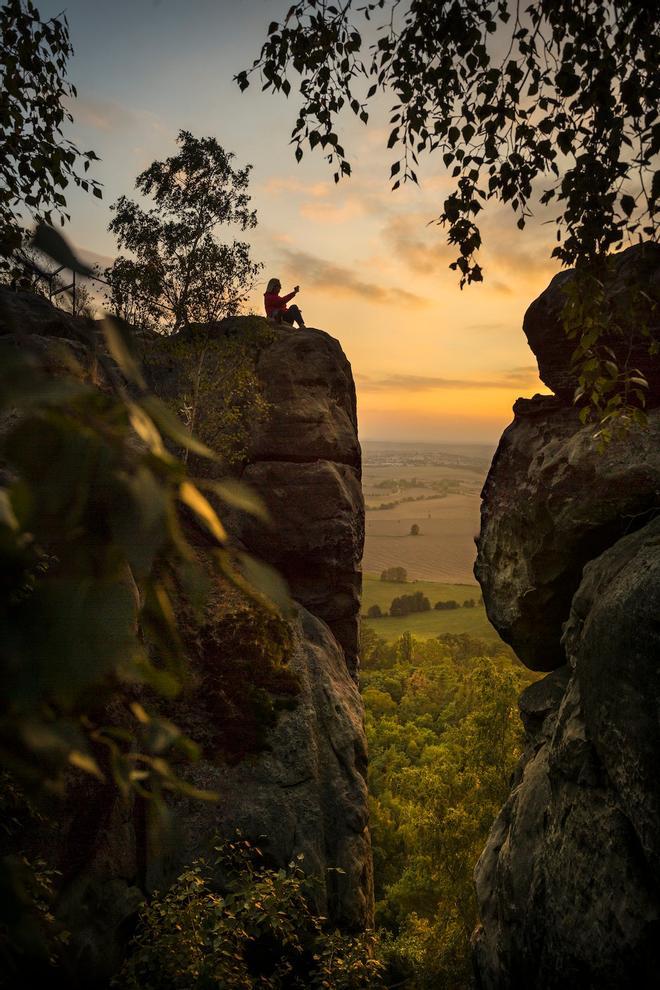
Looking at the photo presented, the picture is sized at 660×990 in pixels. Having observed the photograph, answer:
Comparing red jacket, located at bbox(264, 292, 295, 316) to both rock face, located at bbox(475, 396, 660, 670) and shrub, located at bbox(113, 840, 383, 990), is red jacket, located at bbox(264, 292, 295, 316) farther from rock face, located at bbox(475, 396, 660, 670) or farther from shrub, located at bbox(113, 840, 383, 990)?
shrub, located at bbox(113, 840, 383, 990)

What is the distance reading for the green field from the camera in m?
87.1

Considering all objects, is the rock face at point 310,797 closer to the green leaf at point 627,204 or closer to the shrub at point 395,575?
the green leaf at point 627,204

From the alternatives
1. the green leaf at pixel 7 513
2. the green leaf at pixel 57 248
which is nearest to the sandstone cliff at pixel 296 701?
the green leaf at pixel 57 248

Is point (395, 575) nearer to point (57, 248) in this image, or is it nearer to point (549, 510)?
point (549, 510)

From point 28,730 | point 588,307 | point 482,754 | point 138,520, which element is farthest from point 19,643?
point 482,754

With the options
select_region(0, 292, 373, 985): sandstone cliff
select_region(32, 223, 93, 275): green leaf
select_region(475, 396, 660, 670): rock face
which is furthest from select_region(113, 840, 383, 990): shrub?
select_region(475, 396, 660, 670): rock face

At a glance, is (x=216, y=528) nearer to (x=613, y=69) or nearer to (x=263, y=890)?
(x=613, y=69)

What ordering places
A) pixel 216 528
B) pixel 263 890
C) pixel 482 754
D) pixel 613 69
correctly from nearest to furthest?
pixel 216 528, pixel 613 69, pixel 263 890, pixel 482 754

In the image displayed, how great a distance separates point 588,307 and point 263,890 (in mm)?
7470

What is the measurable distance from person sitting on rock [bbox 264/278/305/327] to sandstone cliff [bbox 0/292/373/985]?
1.18 m

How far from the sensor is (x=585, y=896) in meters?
7.76

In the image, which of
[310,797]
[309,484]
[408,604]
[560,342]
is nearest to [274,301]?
[309,484]

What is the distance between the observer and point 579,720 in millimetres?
9234

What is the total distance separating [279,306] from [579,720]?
60.2 feet
